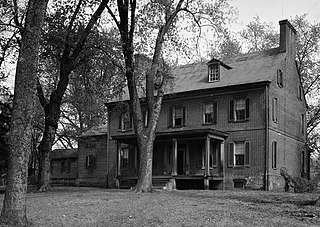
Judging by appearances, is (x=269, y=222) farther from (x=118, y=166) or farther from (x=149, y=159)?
(x=118, y=166)

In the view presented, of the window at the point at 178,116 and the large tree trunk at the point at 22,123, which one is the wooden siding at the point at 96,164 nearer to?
the window at the point at 178,116

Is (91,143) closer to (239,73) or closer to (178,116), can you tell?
(178,116)

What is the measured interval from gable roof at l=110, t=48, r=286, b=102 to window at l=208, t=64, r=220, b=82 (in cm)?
32

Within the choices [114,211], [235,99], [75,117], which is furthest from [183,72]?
[114,211]

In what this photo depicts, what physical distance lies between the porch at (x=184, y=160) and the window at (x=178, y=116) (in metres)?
1.40

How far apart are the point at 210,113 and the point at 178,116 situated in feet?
8.58

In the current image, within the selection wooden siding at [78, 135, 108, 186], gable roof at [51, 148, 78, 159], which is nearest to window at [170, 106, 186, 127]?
wooden siding at [78, 135, 108, 186]

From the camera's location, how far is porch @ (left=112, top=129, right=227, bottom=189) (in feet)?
92.3

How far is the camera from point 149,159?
821 inches

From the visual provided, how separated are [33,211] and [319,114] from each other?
33430 mm

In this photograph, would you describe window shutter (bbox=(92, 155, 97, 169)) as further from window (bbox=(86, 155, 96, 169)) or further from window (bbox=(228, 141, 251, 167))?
window (bbox=(228, 141, 251, 167))

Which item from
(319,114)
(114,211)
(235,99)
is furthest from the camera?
(319,114)

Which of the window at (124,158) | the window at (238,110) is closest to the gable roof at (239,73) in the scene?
the window at (238,110)

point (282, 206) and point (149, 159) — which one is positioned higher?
point (149, 159)
